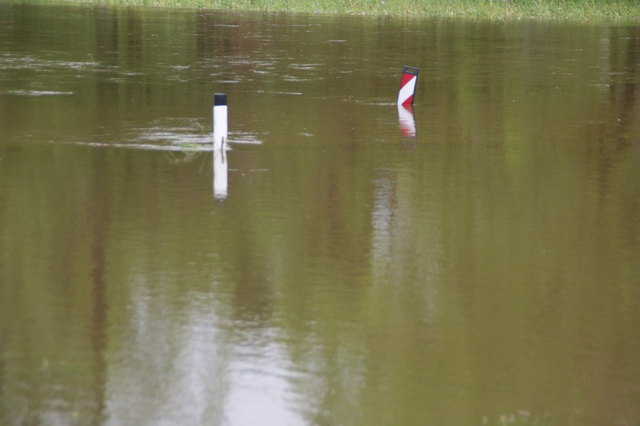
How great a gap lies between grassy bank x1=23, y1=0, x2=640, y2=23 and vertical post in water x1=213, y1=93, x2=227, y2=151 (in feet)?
132

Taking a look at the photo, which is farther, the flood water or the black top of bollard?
the black top of bollard

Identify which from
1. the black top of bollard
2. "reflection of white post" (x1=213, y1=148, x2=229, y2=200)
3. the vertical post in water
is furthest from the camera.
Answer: the vertical post in water

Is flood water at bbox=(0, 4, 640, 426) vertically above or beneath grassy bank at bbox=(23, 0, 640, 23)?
beneath

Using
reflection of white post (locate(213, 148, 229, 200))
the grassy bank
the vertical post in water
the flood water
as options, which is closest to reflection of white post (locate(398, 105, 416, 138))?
the flood water

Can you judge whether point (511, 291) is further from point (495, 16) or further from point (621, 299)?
point (495, 16)

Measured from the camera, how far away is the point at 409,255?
9.85 m

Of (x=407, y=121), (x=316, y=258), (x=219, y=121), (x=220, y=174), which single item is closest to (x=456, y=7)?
(x=407, y=121)

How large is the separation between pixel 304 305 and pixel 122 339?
57.6 inches

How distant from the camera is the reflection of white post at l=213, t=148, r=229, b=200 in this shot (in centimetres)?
1214

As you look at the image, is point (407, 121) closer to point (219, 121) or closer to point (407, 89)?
point (407, 89)

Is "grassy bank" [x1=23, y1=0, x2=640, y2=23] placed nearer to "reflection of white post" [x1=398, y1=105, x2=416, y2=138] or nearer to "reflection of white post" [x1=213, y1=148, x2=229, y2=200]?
"reflection of white post" [x1=398, y1=105, x2=416, y2=138]

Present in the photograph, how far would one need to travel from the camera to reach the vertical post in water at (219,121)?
46.4ft

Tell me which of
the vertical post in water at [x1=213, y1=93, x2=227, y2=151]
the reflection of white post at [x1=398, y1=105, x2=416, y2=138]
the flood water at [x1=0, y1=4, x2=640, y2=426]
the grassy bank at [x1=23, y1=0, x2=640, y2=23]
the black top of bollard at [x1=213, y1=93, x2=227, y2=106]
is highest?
the grassy bank at [x1=23, y1=0, x2=640, y2=23]

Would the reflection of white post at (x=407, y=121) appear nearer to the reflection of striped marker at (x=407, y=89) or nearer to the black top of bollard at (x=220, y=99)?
the reflection of striped marker at (x=407, y=89)
